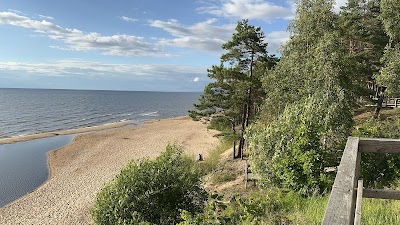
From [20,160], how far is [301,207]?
35.3 metres

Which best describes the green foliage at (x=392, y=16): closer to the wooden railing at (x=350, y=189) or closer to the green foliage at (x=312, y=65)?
the green foliage at (x=312, y=65)

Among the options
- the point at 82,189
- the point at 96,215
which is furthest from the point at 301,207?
the point at 82,189

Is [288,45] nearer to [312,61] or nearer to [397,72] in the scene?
[312,61]

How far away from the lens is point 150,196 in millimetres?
11523

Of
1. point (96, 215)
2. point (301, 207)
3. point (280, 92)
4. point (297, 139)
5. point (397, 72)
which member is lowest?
point (96, 215)

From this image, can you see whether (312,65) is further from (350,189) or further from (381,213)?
(350,189)

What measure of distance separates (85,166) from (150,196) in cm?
2271

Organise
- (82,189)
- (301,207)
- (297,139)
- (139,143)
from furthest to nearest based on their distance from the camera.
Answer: (139,143), (82,189), (297,139), (301,207)

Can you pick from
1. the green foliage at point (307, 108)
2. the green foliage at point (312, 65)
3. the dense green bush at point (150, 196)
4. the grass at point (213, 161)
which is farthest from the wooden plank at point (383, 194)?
the grass at point (213, 161)

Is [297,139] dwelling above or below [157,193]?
above

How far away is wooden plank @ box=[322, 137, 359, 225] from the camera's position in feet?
5.11

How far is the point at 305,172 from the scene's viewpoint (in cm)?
798

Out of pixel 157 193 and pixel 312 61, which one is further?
pixel 312 61

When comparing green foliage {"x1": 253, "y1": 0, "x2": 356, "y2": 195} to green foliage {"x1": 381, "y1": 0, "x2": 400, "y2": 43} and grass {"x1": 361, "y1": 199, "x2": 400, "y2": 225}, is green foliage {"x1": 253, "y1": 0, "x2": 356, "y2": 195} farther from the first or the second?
green foliage {"x1": 381, "y1": 0, "x2": 400, "y2": 43}
